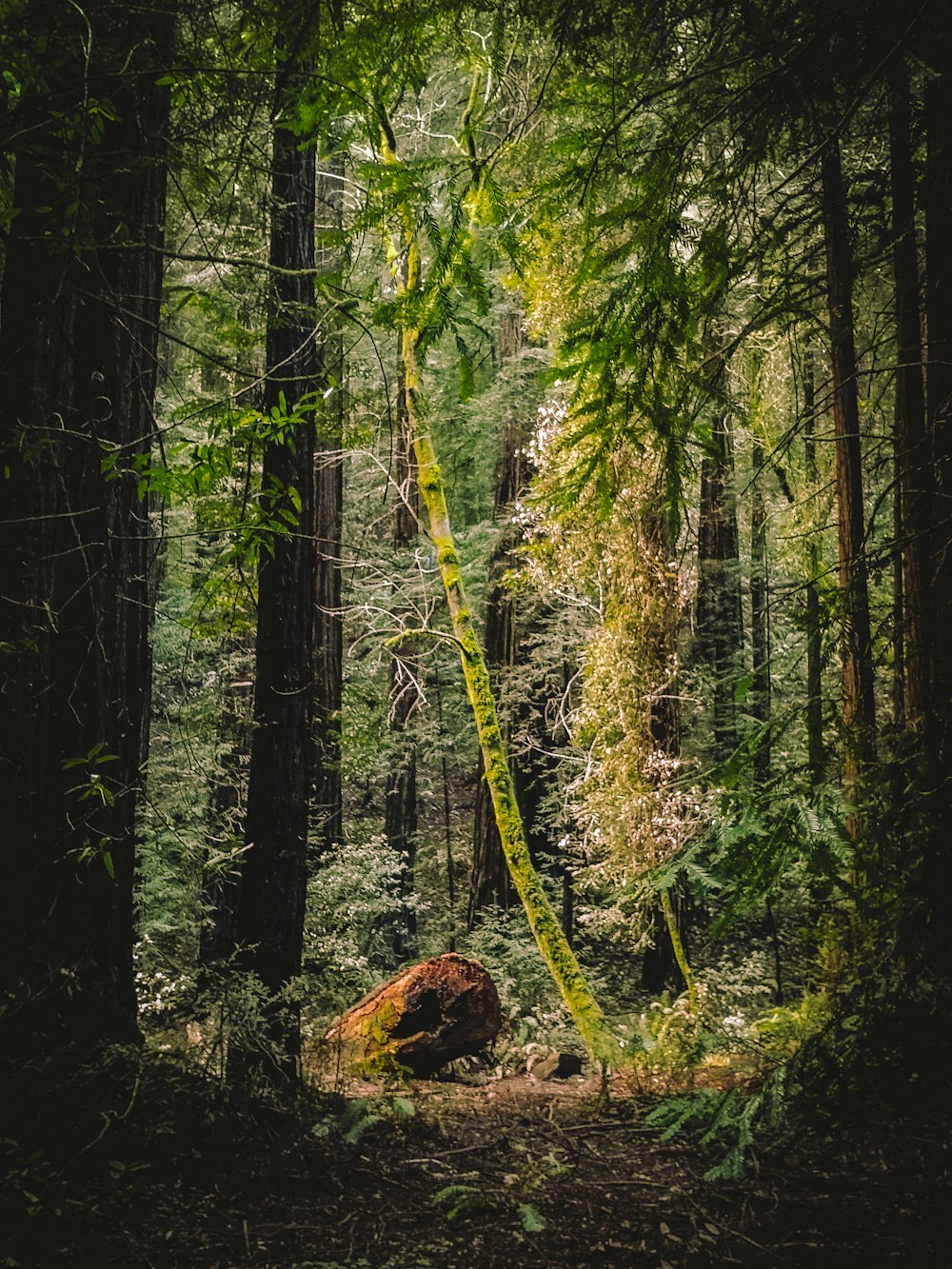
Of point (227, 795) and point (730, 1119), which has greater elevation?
point (227, 795)

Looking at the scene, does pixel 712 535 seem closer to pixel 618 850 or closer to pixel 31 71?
pixel 618 850

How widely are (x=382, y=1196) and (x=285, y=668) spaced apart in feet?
10.7

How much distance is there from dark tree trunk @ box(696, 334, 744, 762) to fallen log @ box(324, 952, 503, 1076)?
5965 millimetres

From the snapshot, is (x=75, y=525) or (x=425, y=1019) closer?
(x=75, y=525)

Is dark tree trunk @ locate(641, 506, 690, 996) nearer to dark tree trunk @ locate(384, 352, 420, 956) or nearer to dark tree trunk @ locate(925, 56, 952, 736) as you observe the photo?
dark tree trunk @ locate(384, 352, 420, 956)

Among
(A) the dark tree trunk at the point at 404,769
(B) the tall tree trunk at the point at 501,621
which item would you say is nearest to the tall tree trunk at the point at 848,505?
(B) the tall tree trunk at the point at 501,621

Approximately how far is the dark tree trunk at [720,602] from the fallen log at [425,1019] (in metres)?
5.96

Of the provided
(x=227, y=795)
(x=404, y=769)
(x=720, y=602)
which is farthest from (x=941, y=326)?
(x=404, y=769)

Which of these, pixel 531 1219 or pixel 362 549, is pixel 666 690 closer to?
pixel 362 549

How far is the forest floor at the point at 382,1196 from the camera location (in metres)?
2.83

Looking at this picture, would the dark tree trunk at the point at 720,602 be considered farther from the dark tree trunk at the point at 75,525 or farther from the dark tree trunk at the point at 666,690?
the dark tree trunk at the point at 75,525

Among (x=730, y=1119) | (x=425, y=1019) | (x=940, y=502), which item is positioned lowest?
(x=425, y=1019)

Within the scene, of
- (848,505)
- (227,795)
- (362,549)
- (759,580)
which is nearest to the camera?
(362,549)

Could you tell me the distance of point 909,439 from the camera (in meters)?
3.77
